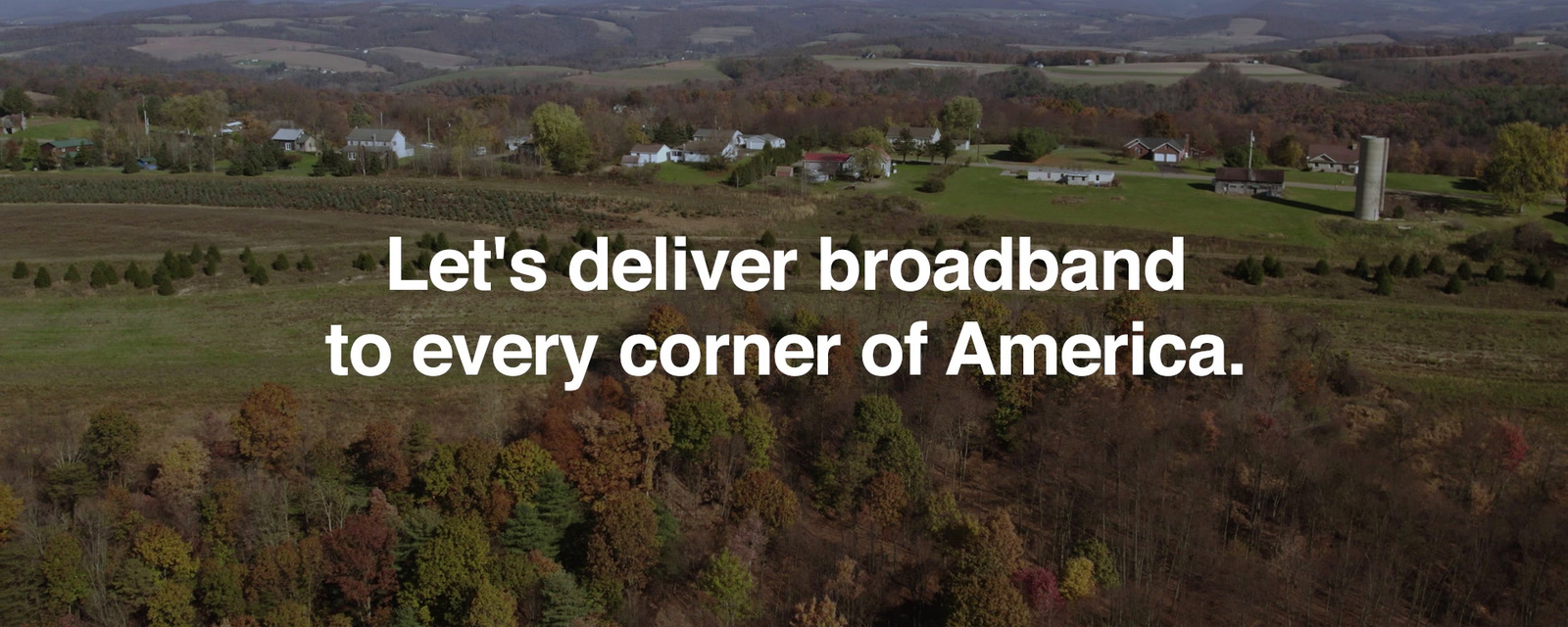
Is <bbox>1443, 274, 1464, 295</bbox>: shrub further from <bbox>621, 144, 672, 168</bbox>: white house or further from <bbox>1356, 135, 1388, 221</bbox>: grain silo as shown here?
<bbox>621, 144, 672, 168</bbox>: white house

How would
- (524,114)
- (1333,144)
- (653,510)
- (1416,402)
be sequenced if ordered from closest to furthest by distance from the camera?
1. (653,510)
2. (1416,402)
3. (1333,144)
4. (524,114)

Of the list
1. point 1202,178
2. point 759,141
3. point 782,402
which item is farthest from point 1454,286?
point 759,141

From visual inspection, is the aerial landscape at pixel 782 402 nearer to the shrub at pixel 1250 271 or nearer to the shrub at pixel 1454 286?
the shrub at pixel 1250 271

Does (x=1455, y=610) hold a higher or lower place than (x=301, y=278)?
lower

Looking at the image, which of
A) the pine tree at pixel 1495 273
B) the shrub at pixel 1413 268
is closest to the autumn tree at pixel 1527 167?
the pine tree at pixel 1495 273

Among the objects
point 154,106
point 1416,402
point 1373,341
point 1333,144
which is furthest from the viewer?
point 154,106

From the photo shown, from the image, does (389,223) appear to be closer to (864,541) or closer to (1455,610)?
(864,541)

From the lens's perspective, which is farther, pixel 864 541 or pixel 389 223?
pixel 389 223

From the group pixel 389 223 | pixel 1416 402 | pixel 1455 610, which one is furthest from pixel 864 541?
pixel 389 223
